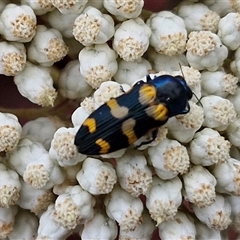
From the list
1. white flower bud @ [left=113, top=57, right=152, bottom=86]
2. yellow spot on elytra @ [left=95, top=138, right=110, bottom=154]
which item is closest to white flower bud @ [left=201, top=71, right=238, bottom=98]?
white flower bud @ [left=113, top=57, right=152, bottom=86]

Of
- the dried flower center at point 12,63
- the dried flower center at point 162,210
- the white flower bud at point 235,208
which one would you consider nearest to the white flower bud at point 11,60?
the dried flower center at point 12,63

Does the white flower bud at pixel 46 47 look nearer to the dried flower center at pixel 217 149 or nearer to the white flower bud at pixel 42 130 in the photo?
the white flower bud at pixel 42 130

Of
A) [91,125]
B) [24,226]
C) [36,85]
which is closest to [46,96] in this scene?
[36,85]

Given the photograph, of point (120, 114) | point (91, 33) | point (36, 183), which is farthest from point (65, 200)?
point (91, 33)

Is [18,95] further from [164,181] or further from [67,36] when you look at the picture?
[164,181]

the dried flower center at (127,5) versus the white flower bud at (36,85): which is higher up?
the dried flower center at (127,5)

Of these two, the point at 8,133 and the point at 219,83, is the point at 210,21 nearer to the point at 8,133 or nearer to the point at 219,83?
the point at 219,83
